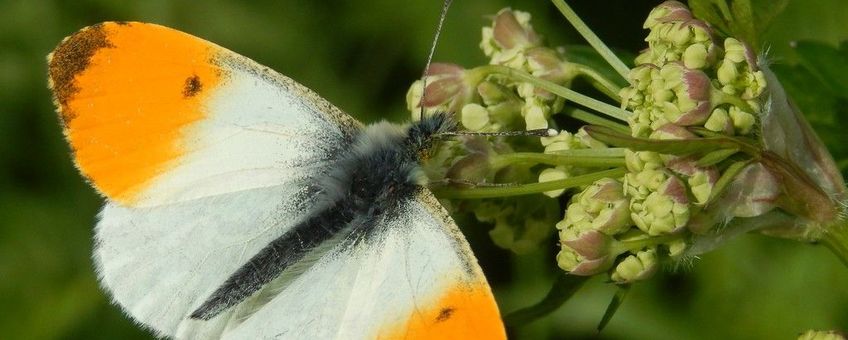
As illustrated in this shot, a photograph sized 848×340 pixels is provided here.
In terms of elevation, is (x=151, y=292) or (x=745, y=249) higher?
(x=151, y=292)

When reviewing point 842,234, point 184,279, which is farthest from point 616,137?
point 184,279

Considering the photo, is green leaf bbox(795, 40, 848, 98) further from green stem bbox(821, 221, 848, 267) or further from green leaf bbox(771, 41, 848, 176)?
green stem bbox(821, 221, 848, 267)

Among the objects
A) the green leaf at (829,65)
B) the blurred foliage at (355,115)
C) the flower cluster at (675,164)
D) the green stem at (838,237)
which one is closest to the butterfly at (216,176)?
the flower cluster at (675,164)

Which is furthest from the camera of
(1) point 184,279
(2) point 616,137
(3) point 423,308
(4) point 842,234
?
(1) point 184,279

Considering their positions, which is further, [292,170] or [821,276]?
[821,276]

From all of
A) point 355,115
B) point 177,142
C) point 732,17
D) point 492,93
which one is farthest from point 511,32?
point 355,115

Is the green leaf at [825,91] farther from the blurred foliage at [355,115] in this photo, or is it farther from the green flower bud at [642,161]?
the blurred foliage at [355,115]

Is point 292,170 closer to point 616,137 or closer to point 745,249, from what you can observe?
point 616,137

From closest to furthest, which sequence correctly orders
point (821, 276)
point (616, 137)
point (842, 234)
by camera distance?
point (616, 137) < point (842, 234) < point (821, 276)
